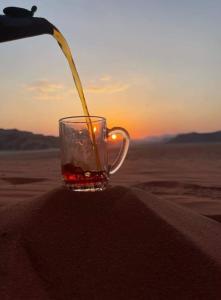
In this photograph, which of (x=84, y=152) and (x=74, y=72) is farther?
(x=74, y=72)

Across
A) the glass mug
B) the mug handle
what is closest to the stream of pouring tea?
the glass mug

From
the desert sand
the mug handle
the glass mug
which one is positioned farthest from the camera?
the mug handle

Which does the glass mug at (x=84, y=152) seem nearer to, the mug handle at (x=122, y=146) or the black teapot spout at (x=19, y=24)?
the mug handle at (x=122, y=146)

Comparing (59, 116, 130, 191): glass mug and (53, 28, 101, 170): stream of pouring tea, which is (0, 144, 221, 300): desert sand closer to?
(59, 116, 130, 191): glass mug

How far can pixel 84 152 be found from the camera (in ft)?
6.84

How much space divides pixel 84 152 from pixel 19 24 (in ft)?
1.95

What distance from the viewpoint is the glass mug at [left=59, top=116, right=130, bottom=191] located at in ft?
6.61

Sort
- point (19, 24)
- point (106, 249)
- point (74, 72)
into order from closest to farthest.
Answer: point (106, 249)
point (19, 24)
point (74, 72)

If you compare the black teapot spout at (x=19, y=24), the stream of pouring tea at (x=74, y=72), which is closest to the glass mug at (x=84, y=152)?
the stream of pouring tea at (x=74, y=72)

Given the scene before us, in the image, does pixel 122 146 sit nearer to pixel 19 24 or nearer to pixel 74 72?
pixel 74 72

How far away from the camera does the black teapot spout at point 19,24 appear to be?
2021mm

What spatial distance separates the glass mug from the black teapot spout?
401 millimetres

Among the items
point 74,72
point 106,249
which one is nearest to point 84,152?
point 74,72

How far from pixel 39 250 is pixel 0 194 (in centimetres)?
172
